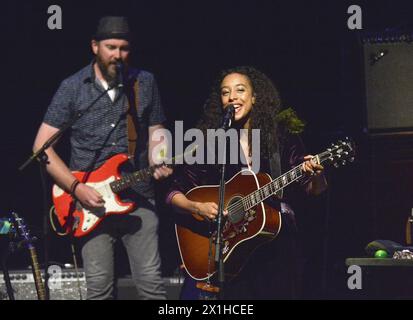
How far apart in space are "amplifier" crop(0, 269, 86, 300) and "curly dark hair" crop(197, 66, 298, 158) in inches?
57.5

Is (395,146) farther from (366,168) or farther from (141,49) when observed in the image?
(141,49)

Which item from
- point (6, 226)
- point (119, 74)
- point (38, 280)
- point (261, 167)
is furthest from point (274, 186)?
point (6, 226)

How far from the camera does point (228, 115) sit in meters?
5.36

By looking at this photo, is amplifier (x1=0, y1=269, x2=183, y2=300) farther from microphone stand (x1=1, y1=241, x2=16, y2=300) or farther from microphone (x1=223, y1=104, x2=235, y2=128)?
microphone (x1=223, y1=104, x2=235, y2=128)

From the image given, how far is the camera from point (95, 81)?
594 cm

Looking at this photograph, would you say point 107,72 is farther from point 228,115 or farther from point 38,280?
point 38,280

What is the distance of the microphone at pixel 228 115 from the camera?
532cm

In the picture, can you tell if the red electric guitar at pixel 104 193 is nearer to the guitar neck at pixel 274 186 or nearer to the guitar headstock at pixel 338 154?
the guitar neck at pixel 274 186

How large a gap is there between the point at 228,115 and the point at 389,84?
74.4 inches

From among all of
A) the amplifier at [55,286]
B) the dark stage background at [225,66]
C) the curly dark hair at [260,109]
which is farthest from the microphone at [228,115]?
the amplifier at [55,286]

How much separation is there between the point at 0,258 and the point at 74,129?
156 cm

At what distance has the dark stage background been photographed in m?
6.98

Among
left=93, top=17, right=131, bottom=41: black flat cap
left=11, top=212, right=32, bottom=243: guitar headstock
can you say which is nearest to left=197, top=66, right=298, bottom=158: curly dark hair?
left=93, top=17, right=131, bottom=41: black flat cap

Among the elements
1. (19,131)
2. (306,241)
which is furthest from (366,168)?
(19,131)
